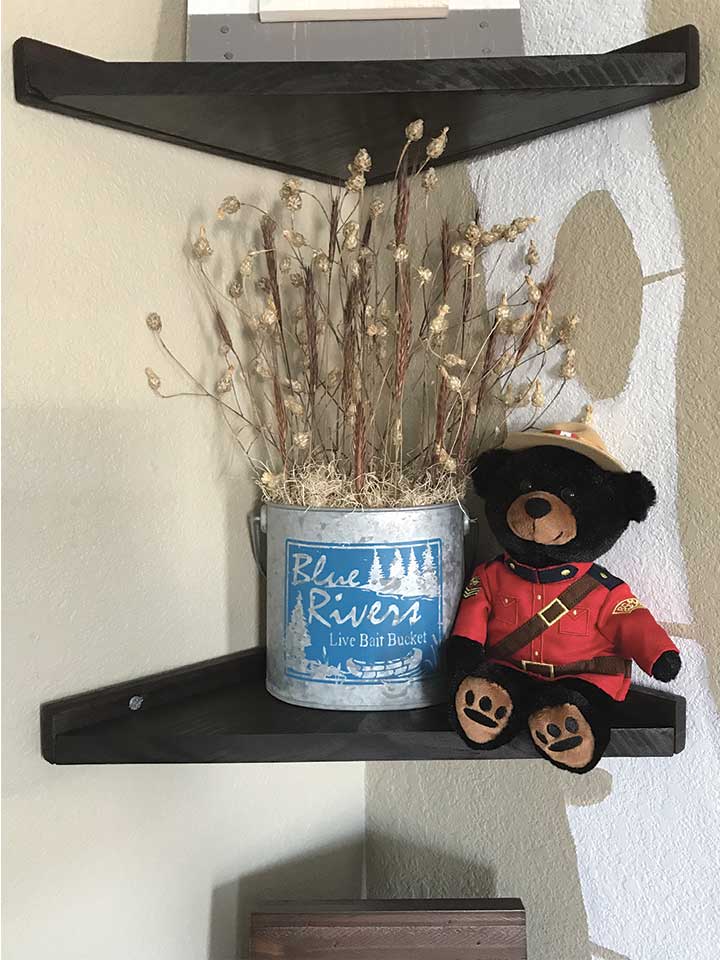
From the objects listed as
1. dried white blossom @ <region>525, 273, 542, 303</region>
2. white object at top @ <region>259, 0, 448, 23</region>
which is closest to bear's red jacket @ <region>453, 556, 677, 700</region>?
dried white blossom @ <region>525, 273, 542, 303</region>

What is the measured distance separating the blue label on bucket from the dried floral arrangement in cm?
5

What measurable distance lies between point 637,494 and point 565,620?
12 cm

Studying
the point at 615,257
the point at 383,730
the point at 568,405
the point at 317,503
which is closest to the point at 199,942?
the point at 383,730

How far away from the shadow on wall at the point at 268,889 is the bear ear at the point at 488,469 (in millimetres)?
495

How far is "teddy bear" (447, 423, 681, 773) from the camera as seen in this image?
68cm

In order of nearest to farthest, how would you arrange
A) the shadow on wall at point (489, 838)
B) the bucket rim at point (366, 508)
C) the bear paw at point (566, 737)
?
the bear paw at point (566, 737)
the bucket rim at point (366, 508)
the shadow on wall at point (489, 838)

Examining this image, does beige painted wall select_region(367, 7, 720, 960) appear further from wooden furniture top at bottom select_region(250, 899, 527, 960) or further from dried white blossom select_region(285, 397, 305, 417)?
dried white blossom select_region(285, 397, 305, 417)

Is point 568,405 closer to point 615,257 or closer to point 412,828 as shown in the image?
point 615,257

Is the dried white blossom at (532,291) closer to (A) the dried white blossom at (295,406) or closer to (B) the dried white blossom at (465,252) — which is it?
(B) the dried white blossom at (465,252)

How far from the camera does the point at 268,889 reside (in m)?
0.94

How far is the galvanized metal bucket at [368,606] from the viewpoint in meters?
0.74

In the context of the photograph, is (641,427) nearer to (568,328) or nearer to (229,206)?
(568,328)

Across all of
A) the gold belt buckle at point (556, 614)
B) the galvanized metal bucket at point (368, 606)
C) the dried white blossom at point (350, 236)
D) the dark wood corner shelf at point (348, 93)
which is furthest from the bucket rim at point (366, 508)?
the dark wood corner shelf at point (348, 93)

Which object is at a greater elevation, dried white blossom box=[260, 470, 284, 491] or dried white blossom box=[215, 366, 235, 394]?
dried white blossom box=[215, 366, 235, 394]
